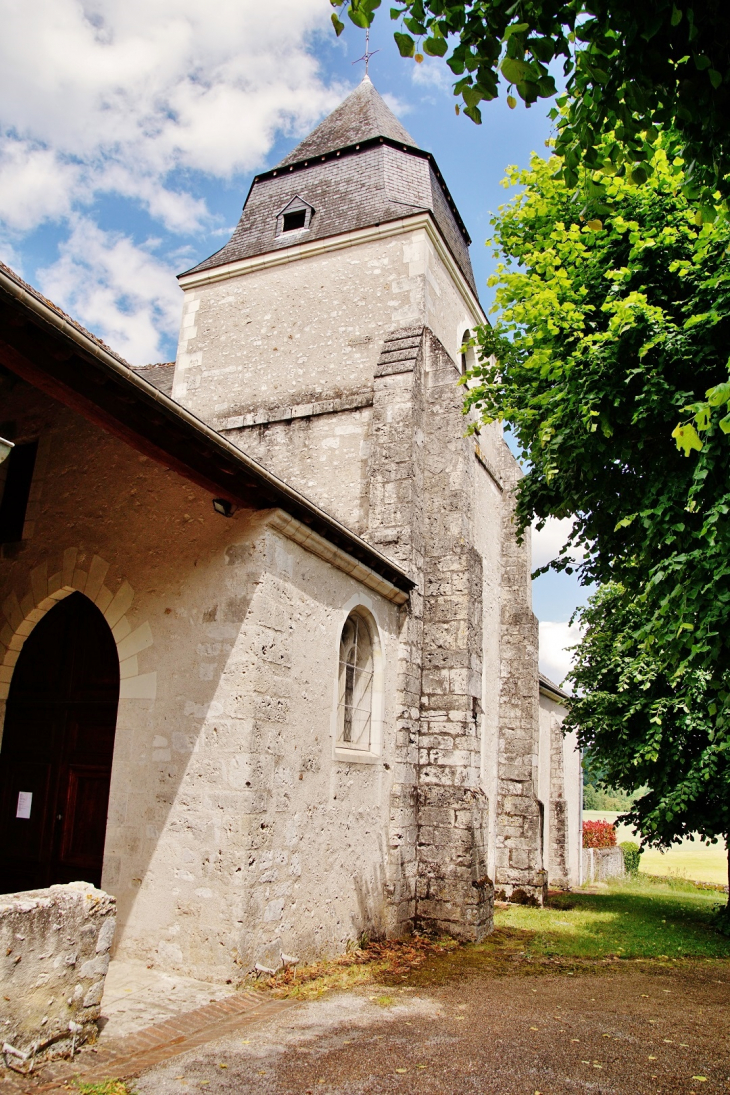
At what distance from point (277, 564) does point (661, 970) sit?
5.77 metres

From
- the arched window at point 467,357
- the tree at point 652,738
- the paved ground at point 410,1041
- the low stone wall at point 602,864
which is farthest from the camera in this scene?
the low stone wall at point 602,864

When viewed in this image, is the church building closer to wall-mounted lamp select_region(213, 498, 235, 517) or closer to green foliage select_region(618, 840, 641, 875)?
wall-mounted lamp select_region(213, 498, 235, 517)

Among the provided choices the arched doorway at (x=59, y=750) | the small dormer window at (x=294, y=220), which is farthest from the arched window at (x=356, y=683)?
the small dormer window at (x=294, y=220)

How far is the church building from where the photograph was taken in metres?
5.88

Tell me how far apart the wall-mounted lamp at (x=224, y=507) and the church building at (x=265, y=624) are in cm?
2

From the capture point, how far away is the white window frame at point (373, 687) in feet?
24.4

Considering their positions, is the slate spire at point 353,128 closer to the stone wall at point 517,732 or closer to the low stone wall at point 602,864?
the stone wall at point 517,732

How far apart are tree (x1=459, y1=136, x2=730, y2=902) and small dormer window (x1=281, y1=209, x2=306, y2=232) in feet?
18.4

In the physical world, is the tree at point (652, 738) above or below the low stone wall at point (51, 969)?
above

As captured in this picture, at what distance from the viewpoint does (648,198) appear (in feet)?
21.2

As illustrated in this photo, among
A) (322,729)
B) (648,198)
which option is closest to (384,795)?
(322,729)

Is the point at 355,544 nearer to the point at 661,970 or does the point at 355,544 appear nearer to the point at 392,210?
the point at 661,970

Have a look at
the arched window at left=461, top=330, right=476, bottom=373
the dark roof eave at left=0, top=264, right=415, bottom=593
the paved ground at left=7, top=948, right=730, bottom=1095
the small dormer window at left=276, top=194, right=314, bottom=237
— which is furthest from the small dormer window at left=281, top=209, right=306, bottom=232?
the paved ground at left=7, top=948, right=730, bottom=1095

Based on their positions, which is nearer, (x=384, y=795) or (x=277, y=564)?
(x=277, y=564)
